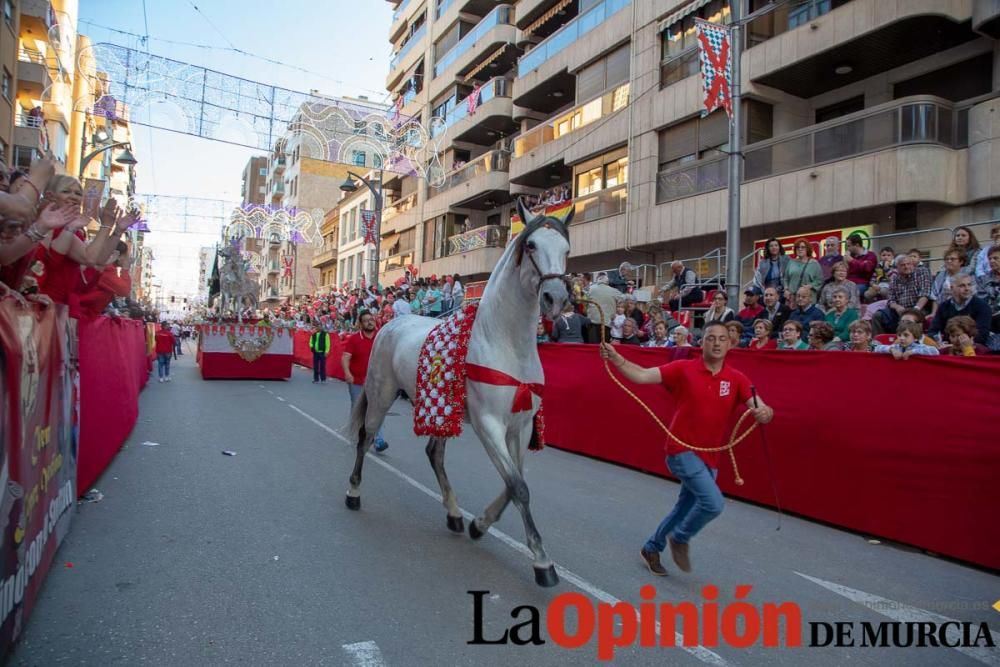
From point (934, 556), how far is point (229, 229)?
32724 millimetres

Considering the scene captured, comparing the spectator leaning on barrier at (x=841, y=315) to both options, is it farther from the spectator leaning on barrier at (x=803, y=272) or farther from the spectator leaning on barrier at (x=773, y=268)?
the spectator leaning on barrier at (x=773, y=268)

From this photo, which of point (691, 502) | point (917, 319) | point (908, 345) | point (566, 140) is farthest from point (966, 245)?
point (566, 140)

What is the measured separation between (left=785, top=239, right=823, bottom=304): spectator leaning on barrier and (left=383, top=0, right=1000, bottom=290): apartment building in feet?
8.65

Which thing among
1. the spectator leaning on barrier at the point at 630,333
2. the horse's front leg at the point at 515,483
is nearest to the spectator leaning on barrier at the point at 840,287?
the spectator leaning on barrier at the point at 630,333

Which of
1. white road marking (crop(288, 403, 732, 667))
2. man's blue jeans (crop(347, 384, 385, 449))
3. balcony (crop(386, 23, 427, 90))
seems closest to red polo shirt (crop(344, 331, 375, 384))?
man's blue jeans (crop(347, 384, 385, 449))

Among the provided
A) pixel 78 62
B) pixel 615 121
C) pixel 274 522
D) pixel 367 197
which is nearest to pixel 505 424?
pixel 274 522

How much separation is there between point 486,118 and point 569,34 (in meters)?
6.88

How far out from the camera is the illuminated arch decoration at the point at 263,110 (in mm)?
15211

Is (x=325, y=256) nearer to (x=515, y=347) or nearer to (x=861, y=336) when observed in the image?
(x=861, y=336)

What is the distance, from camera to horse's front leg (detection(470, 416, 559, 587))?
413cm

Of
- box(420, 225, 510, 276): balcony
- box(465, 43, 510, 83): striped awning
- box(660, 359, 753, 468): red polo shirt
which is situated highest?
box(465, 43, 510, 83): striped awning

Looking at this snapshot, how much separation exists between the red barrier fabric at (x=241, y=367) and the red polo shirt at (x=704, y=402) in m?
17.8

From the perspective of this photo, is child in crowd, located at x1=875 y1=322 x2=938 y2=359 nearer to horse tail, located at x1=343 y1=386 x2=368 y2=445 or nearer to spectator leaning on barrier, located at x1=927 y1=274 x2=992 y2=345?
spectator leaning on barrier, located at x1=927 y1=274 x2=992 y2=345

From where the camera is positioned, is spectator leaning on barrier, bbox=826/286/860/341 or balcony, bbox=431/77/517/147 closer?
spectator leaning on barrier, bbox=826/286/860/341
